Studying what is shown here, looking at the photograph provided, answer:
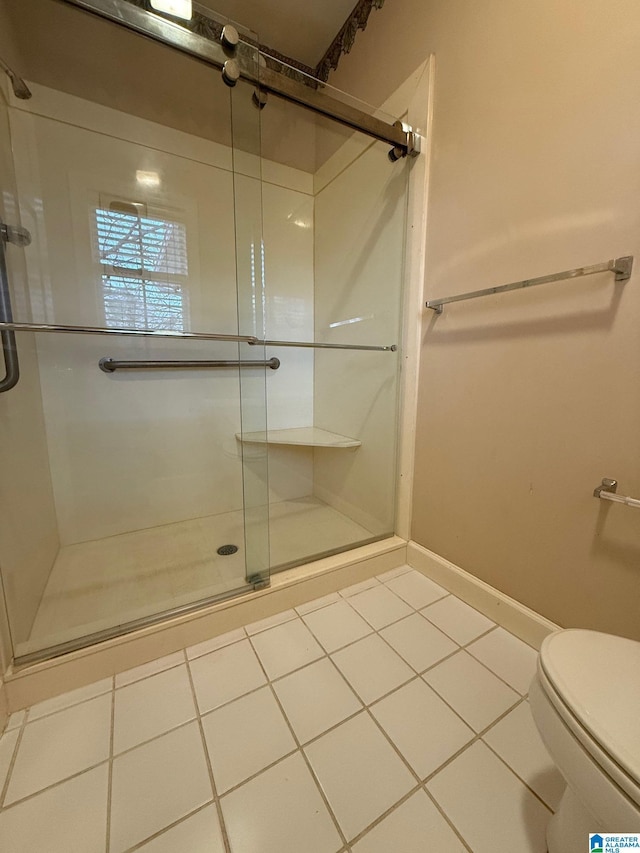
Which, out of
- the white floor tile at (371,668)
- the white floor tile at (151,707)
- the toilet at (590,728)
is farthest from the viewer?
the white floor tile at (371,668)

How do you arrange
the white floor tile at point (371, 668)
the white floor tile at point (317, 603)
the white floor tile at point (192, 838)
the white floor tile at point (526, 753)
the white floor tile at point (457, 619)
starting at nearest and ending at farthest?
1. the white floor tile at point (192, 838)
2. the white floor tile at point (526, 753)
3. the white floor tile at point (371, 668)
4. the white floor tile at point (457, 619)
5. the white floor tile at point (317, 603)

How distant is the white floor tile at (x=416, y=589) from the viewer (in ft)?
4.37

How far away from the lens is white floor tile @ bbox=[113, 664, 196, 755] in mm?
836

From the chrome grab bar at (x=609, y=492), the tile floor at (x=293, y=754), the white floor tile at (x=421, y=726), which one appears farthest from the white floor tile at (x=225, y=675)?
the chrome grab bar at (x=609, y=492)

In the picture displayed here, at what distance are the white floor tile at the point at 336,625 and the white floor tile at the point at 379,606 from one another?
0.11 ft

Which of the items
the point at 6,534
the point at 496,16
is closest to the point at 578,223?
the point at 496,16

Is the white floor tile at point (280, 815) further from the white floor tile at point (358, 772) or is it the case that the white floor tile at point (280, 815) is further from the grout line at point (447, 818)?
the grout line at point (447, 818)

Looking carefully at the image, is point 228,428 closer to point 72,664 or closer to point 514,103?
point 72,664

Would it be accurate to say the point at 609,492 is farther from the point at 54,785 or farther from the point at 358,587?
the point at 54,785

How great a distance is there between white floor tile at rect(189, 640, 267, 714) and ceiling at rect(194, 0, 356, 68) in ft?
8.22

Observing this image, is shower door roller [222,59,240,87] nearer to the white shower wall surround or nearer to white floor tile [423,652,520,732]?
the white shower wall surround

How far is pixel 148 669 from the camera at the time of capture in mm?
1027

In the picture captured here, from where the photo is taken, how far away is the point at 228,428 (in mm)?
1979

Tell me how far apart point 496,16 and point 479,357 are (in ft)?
3.44
